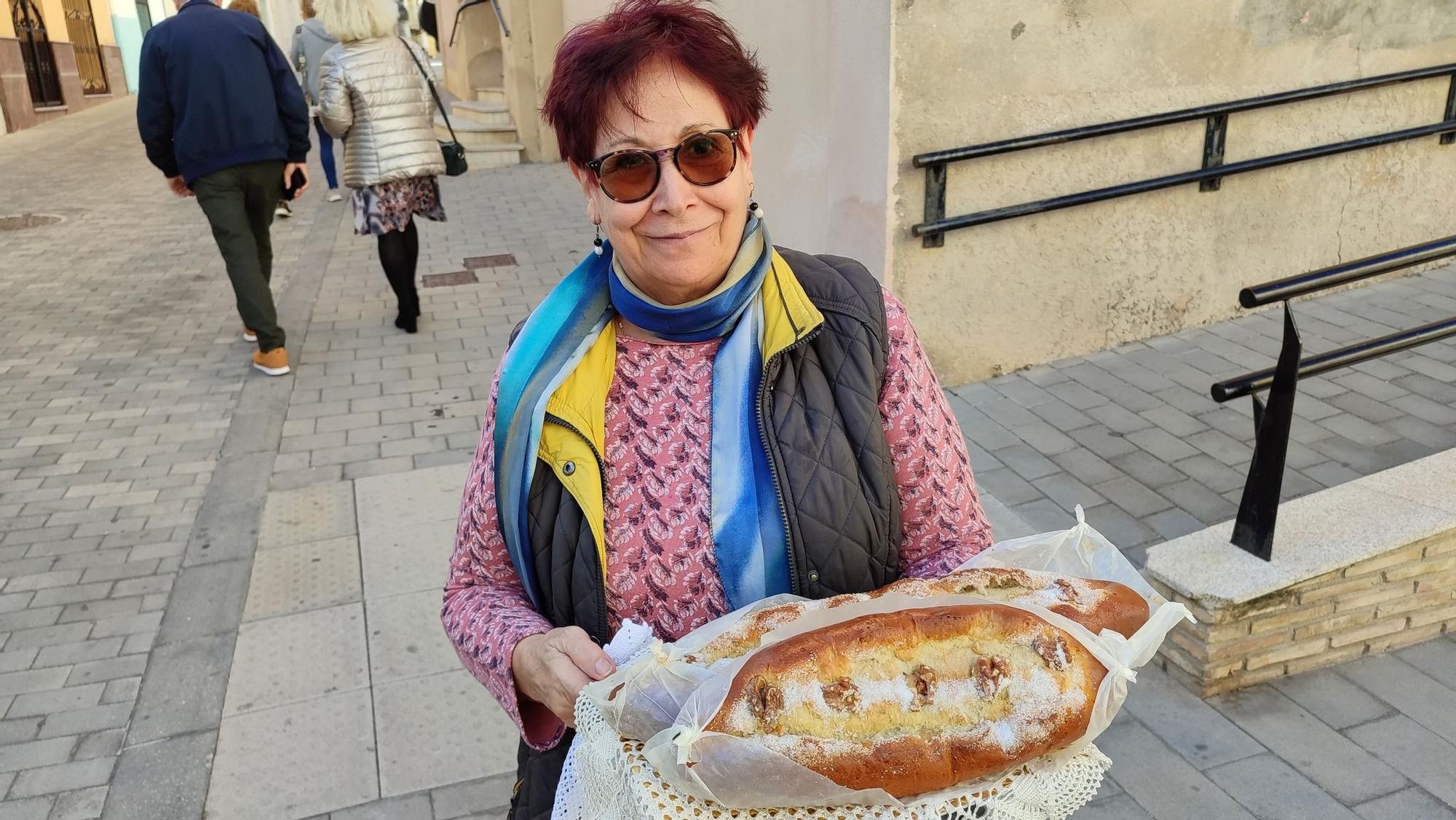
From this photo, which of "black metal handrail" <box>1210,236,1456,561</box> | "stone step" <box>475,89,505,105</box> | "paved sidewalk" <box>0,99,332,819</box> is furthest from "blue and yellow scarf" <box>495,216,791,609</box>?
"stone step" <box>475,89,505,105</box>

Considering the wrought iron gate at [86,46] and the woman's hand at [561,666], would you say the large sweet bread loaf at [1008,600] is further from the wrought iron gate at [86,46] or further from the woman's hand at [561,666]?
the wrought iron gate at [86,46]

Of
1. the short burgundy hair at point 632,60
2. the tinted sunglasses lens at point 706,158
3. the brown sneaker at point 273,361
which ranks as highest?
the short burgundy hair at point 632,60

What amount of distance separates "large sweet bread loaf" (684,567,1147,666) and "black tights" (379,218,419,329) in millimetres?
6122

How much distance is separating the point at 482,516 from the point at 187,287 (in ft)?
27.2

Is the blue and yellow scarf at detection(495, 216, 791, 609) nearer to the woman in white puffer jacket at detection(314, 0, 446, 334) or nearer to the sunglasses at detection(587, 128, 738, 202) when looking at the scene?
the sunglasses at detection(587, 128, 738, 202)

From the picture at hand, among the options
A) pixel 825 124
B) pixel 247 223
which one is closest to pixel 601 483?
pixel 825 124

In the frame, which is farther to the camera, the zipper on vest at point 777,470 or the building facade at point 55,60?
the building facade at point 55,60

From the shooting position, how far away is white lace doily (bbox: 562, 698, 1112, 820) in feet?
4.51

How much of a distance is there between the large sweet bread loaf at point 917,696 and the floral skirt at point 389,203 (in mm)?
6165

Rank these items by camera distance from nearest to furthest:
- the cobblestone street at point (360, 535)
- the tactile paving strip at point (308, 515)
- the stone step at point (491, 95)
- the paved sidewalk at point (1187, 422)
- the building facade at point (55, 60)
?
the cobblestone street at point (360, 535) → the paved sidewalk at point (1187, 422) → the tactile paving strip at point (308, 515) → the stone step at point (491, 95) → the building facade at point (55, 60)

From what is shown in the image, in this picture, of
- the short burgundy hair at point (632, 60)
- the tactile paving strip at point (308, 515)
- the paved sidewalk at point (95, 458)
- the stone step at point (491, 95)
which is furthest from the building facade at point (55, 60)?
the short burgundy hair at point (632, 60)

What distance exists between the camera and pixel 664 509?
174 cm

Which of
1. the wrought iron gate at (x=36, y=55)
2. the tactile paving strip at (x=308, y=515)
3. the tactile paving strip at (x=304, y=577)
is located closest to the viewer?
the tactile paving strip at (x=304, y=577)

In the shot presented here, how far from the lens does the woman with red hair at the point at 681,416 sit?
1692 millimetres
